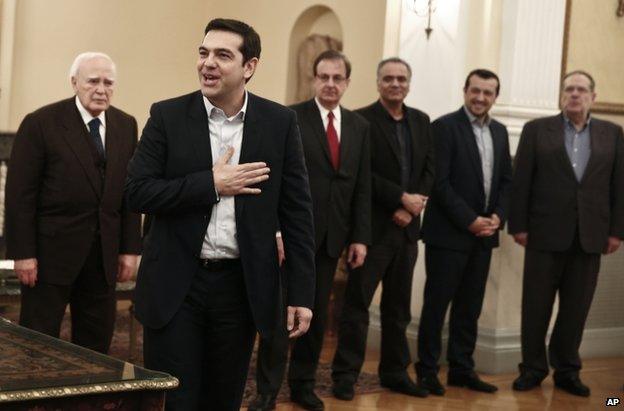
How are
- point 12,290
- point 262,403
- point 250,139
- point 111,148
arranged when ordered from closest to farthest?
point 250,139 < point 111,148 < point 262,403 < point 12,290

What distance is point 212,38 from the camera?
3006 mm

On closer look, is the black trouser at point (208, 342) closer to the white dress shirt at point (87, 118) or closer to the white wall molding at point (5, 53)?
the white dress shirt at point (87, 118)

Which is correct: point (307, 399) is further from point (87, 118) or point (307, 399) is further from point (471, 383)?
point (87, 118)

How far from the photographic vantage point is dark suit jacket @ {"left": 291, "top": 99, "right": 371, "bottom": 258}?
508 cm

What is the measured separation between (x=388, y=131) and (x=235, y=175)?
262 centimetres

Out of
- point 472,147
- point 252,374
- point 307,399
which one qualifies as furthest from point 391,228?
point 252,374

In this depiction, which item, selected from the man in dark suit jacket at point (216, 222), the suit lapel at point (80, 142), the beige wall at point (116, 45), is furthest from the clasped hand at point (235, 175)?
the beige wall at point (116, 45)

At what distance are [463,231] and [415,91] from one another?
1.26m

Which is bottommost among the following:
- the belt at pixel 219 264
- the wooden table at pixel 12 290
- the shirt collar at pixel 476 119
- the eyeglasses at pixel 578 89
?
the wooden table at pixel 12 290

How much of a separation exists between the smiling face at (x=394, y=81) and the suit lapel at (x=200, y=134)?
8.11 ft

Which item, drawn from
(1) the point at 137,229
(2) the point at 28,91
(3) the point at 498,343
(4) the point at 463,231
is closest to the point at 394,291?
(4) the point at 463,231

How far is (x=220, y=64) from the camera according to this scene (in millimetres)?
2980

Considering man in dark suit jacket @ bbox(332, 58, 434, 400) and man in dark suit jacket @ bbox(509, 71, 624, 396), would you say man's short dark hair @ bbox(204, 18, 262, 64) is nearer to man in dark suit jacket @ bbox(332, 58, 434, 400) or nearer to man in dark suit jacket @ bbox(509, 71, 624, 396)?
man in dark suit jacket @ bbox(332, 58, 434, 400)

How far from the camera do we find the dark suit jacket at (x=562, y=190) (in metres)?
5.91
